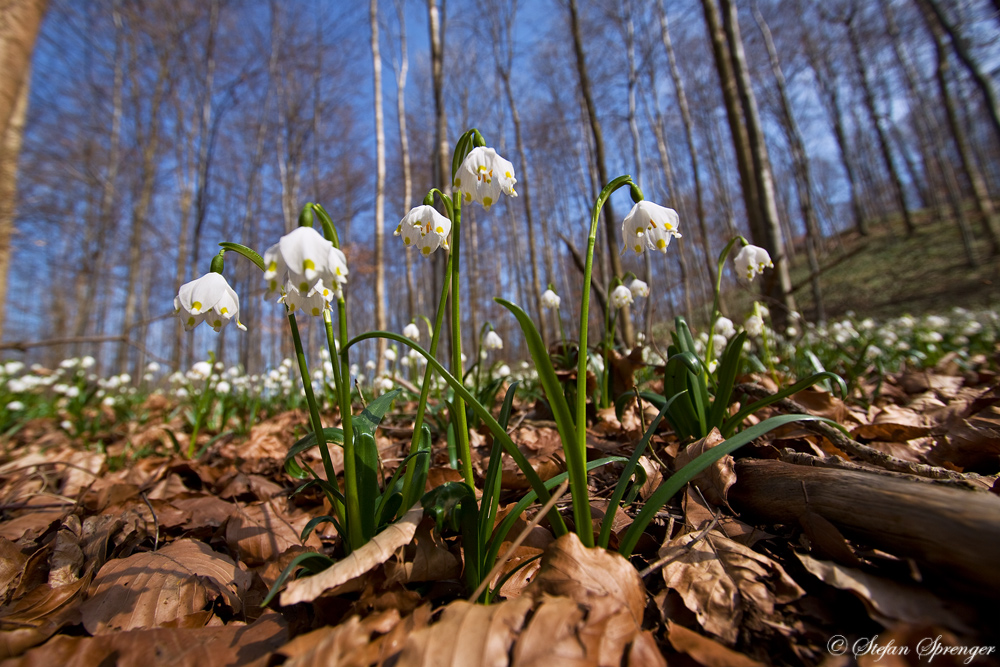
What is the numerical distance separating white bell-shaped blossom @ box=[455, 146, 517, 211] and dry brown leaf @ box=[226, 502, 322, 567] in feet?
3.86

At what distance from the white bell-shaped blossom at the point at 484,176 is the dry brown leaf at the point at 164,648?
3.68 ft

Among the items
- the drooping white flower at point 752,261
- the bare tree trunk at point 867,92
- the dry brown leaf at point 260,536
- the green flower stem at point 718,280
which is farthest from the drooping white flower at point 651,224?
the bare tree trunk at point 867,92

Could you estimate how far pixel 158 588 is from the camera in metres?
1.11

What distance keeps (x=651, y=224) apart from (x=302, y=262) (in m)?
0.90

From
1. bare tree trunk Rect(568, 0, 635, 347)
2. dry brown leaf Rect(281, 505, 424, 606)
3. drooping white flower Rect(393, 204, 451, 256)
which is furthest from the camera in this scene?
bare tree trunk Rect(568, 0, 635, 347)

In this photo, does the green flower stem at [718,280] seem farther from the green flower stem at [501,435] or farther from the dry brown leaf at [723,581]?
the green flower stem at [501,435]

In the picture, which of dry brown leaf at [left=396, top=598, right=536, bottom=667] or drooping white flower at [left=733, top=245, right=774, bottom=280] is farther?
drooping white flower at [left=733, top=245, right=774, bottom=280]

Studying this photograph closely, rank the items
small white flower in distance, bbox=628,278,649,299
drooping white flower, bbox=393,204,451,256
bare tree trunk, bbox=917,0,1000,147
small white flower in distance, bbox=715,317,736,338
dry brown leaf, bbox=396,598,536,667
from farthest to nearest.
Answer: bare tree trunk, bbox=917,0,1000,147, small white flower in distance, bbox=715,317,736,338, small white flower in distance, bbox=628,278,649,299, drooping white flower, bbox=393,204,451,256, dry brown leaf, bbox=396,598,536,667

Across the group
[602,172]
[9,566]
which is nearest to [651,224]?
[9,566]

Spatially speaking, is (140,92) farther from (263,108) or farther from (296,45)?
(296,45)

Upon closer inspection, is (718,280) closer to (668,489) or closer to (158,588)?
(668,489)

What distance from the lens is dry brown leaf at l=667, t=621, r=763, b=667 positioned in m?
0.71

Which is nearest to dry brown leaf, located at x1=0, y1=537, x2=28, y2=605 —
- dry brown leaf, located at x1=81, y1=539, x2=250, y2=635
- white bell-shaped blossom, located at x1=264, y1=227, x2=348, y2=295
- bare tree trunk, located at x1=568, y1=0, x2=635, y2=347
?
dry brown leaf, located at x1=81, y1=539, x2=250, y2=635

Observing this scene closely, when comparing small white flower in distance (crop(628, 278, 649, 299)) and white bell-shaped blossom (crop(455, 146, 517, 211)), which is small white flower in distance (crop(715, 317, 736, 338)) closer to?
small white flower in distance (crop(628, 278, 649, 299))
